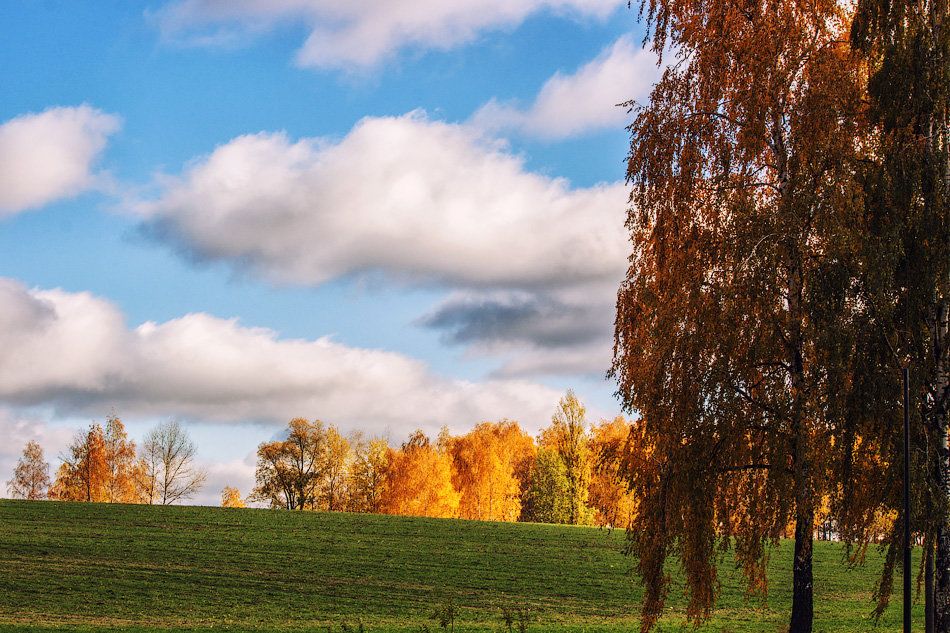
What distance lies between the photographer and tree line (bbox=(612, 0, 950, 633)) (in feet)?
44.7

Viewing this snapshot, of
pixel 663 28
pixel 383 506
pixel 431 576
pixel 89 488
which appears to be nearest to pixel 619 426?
pixel 383 506

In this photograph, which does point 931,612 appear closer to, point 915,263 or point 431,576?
point 915,263

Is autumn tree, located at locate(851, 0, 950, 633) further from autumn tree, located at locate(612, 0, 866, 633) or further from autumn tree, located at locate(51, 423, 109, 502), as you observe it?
autumn tree, located at locate(51, 423, 109, 502)

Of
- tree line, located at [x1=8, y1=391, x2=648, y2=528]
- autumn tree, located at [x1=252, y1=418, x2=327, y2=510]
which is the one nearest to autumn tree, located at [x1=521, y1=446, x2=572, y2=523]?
tree line, located at [x1=8, y1=391, x2=648, y2=528]

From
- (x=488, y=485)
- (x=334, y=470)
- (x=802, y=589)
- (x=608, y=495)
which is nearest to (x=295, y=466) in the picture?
(x=334, y=470)

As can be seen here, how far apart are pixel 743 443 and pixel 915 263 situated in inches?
182

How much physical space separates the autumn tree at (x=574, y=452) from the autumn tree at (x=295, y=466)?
27.6 metres

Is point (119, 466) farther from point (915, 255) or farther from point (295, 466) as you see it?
point (915, 255)

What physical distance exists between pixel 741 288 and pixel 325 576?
25540 mm

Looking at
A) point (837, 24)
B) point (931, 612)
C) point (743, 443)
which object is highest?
point (837, 24)

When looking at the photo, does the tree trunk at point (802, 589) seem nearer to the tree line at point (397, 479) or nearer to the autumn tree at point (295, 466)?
the tree line at point (397, 479)

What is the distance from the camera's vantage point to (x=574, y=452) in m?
66.8

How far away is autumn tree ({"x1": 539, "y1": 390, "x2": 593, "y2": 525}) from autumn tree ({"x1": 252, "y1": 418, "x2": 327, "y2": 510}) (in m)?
27.6

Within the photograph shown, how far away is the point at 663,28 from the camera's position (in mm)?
18297
